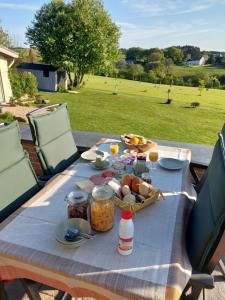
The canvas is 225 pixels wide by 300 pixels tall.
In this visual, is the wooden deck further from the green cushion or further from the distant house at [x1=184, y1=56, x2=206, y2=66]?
the distant house at [x1=184, y1=56, x2=206, y2=66]

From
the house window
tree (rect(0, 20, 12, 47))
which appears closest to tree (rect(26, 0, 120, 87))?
the house window

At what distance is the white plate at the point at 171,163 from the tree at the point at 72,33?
17.9 m

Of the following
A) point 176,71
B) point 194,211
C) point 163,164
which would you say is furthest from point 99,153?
point 176,71

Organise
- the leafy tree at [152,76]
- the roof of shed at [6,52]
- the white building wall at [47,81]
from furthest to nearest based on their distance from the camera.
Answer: the leafy tree at [152,76] → the white building wall at [47,81] → the roof of shed at [6,52]

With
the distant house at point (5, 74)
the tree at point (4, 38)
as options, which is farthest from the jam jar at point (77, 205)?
the tree at point (4, 38)

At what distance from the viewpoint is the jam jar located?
1.53 meters

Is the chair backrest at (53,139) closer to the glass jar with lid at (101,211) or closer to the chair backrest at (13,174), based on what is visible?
the chair backrest at (13,174)

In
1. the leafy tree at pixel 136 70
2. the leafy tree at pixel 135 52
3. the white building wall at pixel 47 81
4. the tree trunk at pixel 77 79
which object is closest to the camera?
the white building wall at pixel 47 81

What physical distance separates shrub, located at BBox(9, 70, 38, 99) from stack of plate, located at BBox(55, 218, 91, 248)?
13.2 m

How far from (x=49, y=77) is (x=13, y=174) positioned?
19.1 meters

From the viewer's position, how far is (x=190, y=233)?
1.71 meters

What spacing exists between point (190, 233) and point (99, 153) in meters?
1.29

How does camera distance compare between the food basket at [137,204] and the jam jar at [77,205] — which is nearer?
the jam jar at [77,205]

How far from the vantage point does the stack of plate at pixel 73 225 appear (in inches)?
53.0
